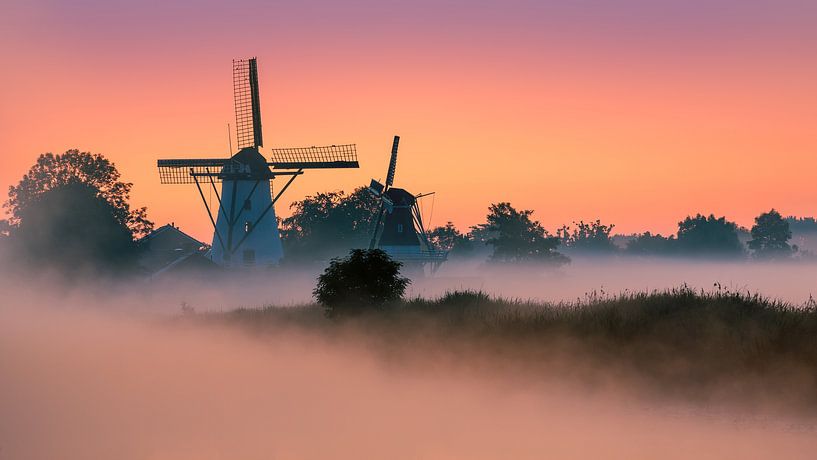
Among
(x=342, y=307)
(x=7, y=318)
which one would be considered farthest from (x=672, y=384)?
(x=7, y=318)

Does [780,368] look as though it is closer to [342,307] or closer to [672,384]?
[672,384]

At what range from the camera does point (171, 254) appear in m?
92.9

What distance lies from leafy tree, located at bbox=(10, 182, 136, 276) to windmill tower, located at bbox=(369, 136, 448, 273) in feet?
109

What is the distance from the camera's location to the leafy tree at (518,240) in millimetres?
128500

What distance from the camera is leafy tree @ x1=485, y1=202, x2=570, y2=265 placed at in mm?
128500

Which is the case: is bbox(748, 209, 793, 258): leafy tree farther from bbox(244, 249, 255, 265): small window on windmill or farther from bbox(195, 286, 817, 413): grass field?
bbox(195, 286, 817, 413): grass field

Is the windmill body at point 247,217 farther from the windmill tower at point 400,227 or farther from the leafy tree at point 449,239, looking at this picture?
the leafy tree at point 449,239

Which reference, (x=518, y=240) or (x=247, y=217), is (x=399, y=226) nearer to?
(x=247, y=217)

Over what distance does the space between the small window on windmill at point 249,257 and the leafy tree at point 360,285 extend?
48.7 m


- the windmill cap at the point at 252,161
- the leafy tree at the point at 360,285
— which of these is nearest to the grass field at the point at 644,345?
the leafy tree at the point at 360,285

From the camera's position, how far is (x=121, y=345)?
4506 cm

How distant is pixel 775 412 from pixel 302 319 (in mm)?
25843

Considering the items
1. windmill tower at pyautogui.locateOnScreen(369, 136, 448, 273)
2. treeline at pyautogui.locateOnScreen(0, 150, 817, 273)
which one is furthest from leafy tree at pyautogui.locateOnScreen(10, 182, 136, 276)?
windmill tower at pyautogui.locateOnScreen(369, 136, 448, 273)

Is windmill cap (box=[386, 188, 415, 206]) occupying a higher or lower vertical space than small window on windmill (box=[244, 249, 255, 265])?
higher
